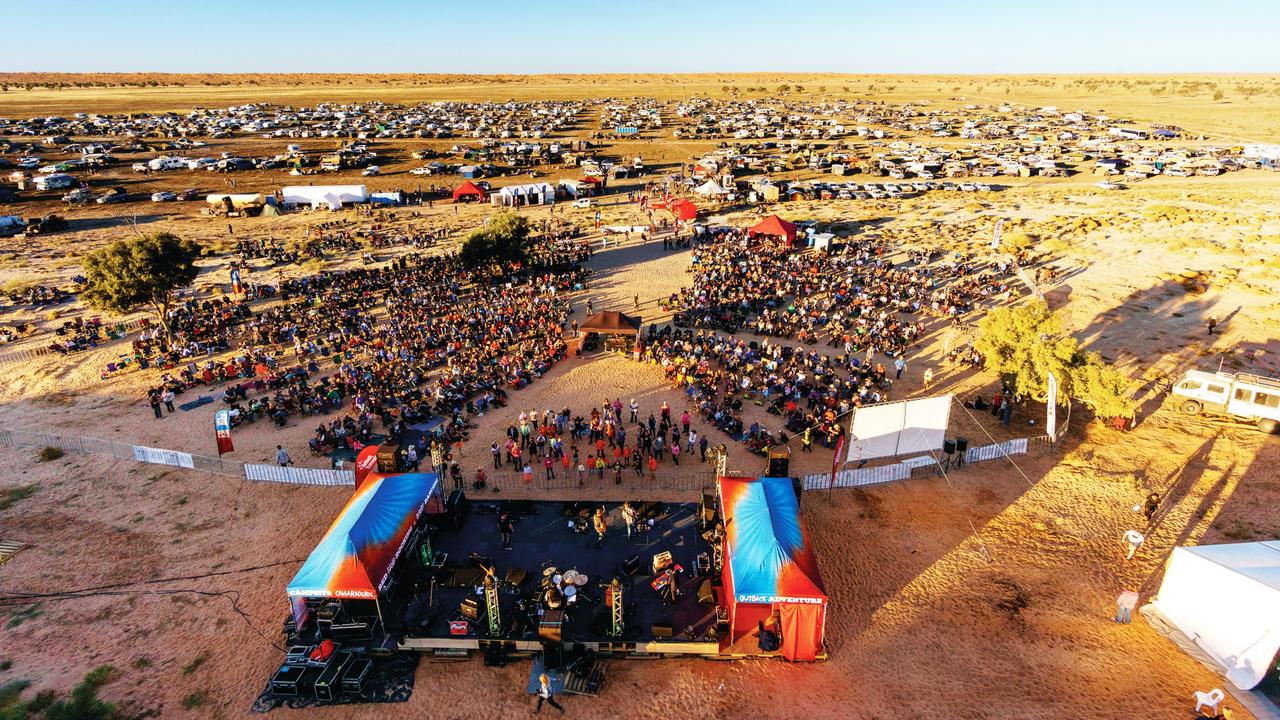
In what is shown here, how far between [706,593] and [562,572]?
3.78m

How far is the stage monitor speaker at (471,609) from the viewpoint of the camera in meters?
14.9

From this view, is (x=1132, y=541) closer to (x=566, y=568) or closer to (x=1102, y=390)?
(x=1102, y=390)

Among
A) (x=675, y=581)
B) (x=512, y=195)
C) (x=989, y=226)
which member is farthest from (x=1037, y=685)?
(x=512, y=195)

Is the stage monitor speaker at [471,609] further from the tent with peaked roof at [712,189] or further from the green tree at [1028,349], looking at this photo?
the tent with peaked roof at [712,189]

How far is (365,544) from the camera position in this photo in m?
15.1

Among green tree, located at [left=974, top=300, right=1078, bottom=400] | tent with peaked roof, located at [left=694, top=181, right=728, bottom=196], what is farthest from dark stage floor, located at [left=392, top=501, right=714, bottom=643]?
tent with peaked roof, located at [left=694, top=181, right=728, bottom=196]

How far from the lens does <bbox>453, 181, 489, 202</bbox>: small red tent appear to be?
60781mm

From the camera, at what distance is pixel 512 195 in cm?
6006

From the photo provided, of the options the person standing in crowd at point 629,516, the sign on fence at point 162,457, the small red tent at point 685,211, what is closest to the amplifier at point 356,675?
the person standing in crowd at point 629,516

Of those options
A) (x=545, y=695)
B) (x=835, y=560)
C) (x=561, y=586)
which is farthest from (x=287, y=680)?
(x=835, y=560)

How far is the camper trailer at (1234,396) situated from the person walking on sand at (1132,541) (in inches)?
399

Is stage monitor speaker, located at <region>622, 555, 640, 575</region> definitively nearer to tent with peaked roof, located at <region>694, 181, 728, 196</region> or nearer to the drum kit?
the drum kit

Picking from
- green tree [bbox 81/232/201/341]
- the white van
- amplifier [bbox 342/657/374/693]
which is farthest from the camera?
the white van

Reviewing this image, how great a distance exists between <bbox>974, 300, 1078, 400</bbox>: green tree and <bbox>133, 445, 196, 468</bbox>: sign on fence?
1152 inches
